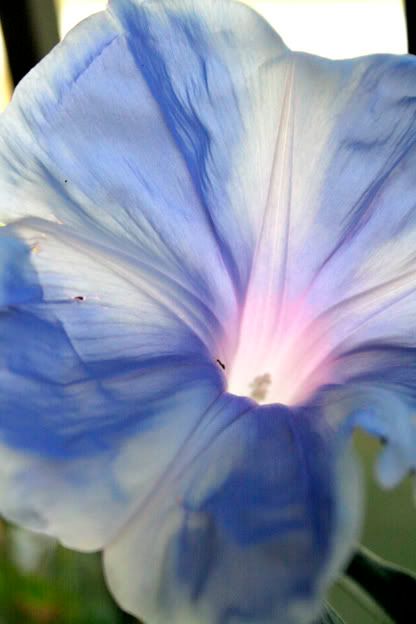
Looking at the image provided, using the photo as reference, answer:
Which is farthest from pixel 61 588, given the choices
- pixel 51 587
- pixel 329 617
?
pixel 329 617

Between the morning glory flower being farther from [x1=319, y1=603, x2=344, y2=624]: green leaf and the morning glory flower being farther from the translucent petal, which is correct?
[x1=319, y1=603, x2=344, y2=624]: green leaf

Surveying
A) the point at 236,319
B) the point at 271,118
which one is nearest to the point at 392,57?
the point at 271,118

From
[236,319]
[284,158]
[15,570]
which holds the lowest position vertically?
[15,570]

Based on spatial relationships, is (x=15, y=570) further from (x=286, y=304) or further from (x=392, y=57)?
(x=392, y=57)

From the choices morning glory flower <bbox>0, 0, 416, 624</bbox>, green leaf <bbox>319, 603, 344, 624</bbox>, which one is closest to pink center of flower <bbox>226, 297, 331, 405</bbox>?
morning glory flower <bbox>0, 0, 416, 624</bbox>

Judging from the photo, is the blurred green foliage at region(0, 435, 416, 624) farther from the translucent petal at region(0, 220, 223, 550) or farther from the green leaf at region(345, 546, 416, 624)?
the translucent petal at region(0, 220, 223, 550)

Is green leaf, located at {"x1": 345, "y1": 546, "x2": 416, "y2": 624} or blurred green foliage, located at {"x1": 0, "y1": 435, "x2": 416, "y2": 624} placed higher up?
green leaf, located at {"x1": 345, "y1": 546, "x2": 416, "y2": 624}

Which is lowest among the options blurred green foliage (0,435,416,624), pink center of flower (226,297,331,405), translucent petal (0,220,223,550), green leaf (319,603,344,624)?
blurred green foliage (0,435,416,624)

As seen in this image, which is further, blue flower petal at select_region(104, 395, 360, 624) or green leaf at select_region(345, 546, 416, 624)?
green leaf at select_region(345, 546, 416, 624)

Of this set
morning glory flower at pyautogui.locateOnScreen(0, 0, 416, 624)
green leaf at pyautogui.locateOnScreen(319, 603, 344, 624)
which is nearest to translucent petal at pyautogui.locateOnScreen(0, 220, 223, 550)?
morning glory flower at pyautogui.locateOnScreen(0, 0, 416, 624)
